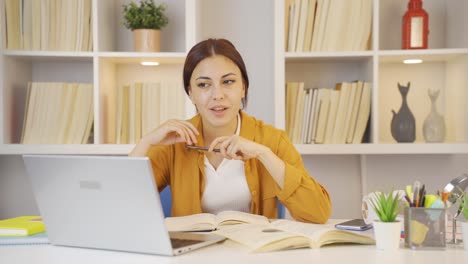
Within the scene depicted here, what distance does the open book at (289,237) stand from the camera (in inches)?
55.8

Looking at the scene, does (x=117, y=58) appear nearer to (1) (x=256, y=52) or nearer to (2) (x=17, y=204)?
(1) (x=256, y=52)

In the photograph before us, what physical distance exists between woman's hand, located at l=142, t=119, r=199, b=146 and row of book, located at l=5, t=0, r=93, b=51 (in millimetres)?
958

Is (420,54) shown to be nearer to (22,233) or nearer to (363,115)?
(363,115)

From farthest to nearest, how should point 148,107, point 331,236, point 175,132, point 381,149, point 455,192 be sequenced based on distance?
point 148,107 → point 381,149 → point 175,132 → point 455,192 → point 331,236

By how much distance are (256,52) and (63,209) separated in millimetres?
1857

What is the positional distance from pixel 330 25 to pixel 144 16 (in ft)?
2.93

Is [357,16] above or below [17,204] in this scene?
above

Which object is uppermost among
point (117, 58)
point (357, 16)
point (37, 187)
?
point (357, 16)

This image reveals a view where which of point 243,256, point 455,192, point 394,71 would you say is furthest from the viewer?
point 394,71

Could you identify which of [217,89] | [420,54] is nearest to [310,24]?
[420,54]

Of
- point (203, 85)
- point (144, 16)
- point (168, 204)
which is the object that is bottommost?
point (168, 204)

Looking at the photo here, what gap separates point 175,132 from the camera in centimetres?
215

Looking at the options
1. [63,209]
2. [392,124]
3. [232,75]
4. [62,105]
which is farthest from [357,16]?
[63,209]

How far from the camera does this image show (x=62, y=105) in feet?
9.52
